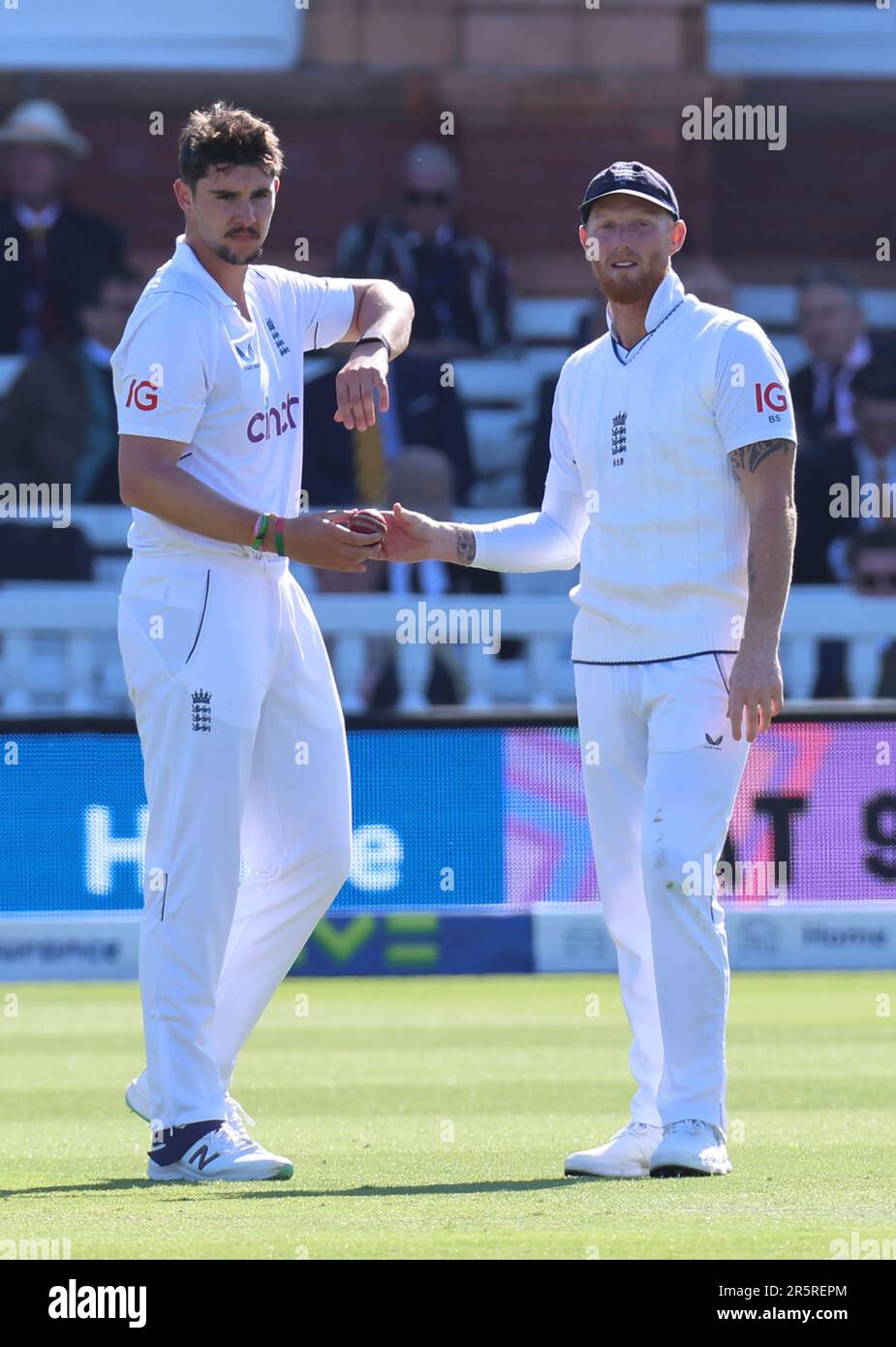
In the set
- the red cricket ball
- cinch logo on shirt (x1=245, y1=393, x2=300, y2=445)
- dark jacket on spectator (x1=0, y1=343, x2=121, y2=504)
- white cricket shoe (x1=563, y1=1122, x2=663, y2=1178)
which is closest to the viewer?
white cricket shoe (x1=563, y1=1122, x2=663, y2=1178)

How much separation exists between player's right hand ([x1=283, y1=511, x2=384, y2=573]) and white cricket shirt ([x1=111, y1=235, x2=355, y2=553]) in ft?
0.51

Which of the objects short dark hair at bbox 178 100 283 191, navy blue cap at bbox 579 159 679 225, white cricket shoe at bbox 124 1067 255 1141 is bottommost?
white cricket shoe at bbox 124 1067 255 1141

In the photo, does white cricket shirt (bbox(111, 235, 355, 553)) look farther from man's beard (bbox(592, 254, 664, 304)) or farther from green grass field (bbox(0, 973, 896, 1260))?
green grass field (bbox(0, 973, 896, 1260))

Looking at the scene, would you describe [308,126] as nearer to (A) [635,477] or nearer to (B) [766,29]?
(B) [766,29]

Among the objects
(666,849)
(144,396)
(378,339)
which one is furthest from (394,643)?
(666,849)

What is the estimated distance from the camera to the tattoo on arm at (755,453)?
5406 millimetres

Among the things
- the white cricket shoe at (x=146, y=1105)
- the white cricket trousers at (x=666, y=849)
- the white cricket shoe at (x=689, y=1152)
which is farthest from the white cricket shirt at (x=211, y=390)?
the white cricket shoe at (x=689, y=1152)

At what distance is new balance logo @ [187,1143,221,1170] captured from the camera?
5316 millimetres

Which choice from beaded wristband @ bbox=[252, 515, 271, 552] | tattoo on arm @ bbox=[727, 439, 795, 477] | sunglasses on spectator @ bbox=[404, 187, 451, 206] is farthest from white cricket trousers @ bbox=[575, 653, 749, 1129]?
sunglasses on spectator @ bbox=[404, 187, 451, 206]

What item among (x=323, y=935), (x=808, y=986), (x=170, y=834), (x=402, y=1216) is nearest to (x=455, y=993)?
(x=323, y=935)

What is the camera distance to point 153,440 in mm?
5402

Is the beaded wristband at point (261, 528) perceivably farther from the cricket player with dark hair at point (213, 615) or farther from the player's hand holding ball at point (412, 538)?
the player's hand holding ball at point (412, 538)

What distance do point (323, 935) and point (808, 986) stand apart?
247 centimetres

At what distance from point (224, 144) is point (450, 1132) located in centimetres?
261
